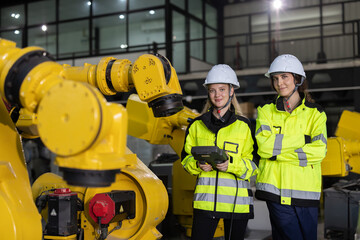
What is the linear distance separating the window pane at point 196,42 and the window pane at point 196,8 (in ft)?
1.10

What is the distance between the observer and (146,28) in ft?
47.6

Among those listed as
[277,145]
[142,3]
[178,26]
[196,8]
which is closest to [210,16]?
[196,8]

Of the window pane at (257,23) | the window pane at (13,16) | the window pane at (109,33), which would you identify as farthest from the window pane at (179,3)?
the window pane at (13,16)

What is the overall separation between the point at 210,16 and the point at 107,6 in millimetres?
3905

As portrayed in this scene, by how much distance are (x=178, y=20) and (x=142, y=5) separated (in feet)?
4.25

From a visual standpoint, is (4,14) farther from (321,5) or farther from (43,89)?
(43,89)

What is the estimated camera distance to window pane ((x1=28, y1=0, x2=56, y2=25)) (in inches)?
629

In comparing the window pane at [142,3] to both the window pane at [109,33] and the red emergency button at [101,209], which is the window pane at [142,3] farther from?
the red emergency button at [101,209]

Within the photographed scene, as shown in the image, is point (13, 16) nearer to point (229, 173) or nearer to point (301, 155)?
point (229, 173)

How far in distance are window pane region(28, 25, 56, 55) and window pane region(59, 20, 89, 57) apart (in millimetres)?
356

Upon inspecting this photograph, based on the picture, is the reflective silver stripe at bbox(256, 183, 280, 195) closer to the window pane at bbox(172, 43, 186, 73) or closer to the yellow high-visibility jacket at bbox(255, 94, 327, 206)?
the yellow high-visibility jacket at bbox(255, 94, 327, 206)

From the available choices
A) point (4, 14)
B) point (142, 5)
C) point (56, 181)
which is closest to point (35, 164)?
point (142, 5)

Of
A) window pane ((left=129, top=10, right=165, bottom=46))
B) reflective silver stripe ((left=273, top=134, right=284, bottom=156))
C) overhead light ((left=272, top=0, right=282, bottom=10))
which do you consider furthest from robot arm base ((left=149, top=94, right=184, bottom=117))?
overhead light ((left=272, top=0, right=282, bottom=10))

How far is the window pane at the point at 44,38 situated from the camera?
15.9 meters
